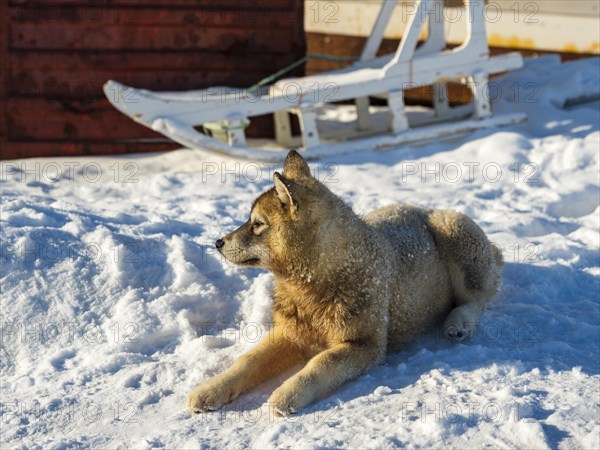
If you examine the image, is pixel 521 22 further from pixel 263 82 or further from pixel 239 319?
pixel 239 319

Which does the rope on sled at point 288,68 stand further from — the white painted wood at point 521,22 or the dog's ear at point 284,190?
the dog's ear at point 284,190

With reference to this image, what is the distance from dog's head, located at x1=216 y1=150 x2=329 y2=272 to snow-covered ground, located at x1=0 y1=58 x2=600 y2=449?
2.07ft

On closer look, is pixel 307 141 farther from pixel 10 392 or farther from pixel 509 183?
pixel 10 392

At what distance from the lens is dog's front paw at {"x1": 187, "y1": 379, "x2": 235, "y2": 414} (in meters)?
3.97

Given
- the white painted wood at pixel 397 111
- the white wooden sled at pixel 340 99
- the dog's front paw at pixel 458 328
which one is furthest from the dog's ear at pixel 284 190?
the white painted wood at pixel 397 111

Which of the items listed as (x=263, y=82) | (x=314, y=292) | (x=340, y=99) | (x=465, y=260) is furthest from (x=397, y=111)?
(x=314, y=292)

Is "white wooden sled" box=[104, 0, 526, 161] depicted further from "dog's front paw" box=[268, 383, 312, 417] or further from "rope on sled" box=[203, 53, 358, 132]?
"dog's front paw" box=[268, 383, 312, 417]

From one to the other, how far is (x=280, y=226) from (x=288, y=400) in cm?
83

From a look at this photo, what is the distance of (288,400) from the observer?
383 cm

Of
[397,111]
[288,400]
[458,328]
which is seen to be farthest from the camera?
[397,111]

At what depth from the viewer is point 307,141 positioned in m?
8.23

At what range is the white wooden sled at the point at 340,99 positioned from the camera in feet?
25.9

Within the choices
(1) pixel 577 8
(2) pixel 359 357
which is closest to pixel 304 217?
(2) pixel 359 357

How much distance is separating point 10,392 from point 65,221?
1.54 meters
